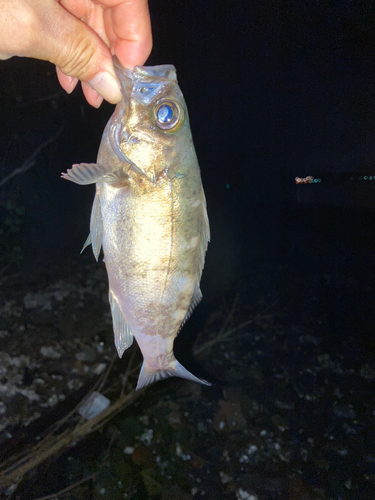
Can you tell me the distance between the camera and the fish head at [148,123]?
152 cm

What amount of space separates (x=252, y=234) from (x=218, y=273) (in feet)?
11.8

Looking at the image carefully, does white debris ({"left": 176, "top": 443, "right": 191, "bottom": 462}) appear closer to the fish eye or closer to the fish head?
the fish head

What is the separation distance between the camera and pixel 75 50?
59.7 inches

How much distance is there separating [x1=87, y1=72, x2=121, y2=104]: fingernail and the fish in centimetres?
8

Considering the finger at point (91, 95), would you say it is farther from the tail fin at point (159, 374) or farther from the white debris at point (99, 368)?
the white debris at point (99, 368)

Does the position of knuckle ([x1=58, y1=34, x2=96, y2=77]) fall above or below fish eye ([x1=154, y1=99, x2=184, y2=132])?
above

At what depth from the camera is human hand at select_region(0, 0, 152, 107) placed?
1.37 m

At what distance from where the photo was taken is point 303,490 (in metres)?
3.46

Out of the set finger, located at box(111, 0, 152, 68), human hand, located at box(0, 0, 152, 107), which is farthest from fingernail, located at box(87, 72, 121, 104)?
finger, located at box(111, 0, 152, 68)

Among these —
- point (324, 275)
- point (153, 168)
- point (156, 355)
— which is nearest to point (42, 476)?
point (156, 355)

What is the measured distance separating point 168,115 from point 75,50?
1.96ft

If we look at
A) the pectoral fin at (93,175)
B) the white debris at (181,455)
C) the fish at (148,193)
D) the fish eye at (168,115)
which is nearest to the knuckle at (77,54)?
the fish at (148,193)

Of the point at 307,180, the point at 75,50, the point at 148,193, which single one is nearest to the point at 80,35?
the point at 75,50

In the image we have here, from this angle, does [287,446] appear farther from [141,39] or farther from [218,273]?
[141,39]
